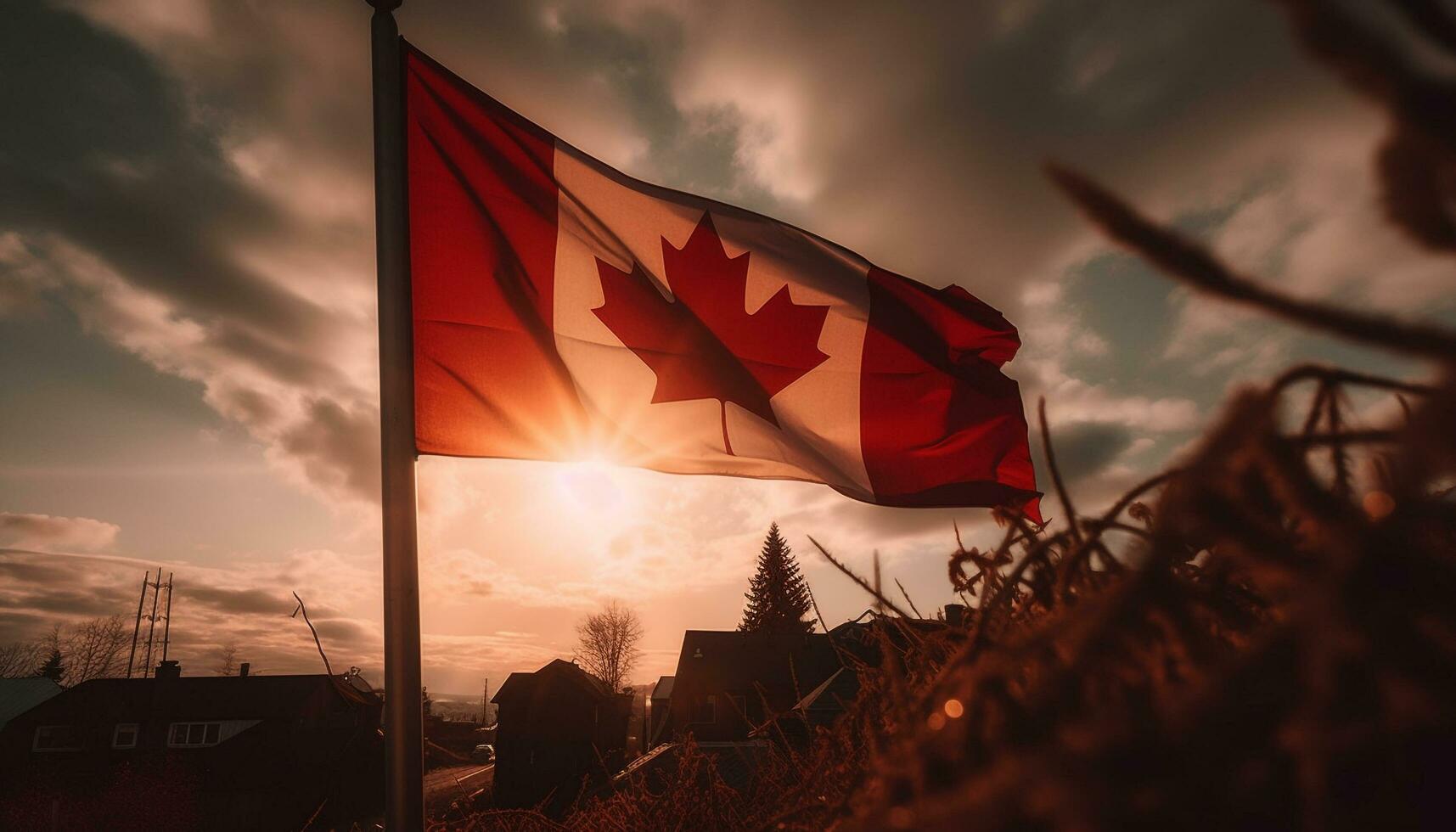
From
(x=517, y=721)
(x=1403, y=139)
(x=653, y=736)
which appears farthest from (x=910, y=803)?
(x=653, y=736)

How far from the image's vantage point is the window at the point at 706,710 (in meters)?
36.5

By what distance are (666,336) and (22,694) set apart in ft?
233

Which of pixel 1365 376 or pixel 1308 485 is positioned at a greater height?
pixel 1365 376

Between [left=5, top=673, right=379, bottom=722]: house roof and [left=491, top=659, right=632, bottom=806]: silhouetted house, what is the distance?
31.6 ft

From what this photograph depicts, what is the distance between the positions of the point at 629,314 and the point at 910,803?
3.57 meters

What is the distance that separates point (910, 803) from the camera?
0.52m

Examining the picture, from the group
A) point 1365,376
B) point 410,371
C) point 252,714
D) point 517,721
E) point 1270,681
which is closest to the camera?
point 1270,681

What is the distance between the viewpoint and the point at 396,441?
113 inches

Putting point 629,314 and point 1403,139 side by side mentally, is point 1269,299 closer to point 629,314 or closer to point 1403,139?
point 1403,139

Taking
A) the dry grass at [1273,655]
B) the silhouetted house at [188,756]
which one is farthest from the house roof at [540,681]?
the dry grass at [1273,655]

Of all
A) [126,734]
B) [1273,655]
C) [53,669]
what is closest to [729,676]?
[126,734]

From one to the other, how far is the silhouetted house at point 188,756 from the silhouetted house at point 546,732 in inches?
222

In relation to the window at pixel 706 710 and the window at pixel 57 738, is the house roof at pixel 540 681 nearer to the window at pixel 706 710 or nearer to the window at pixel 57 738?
the window at pixel 706 710

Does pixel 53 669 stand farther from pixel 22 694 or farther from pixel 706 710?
pixel 706 710
